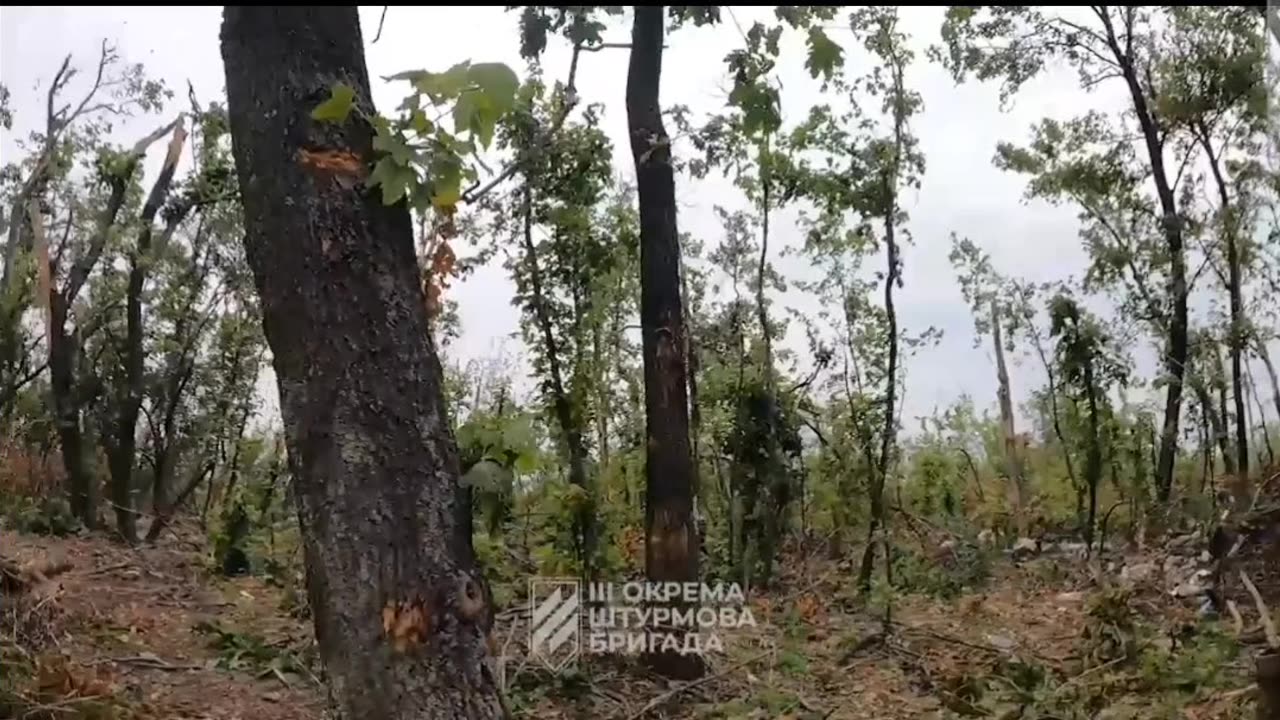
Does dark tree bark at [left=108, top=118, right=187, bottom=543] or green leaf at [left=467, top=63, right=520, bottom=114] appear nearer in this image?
green leaf at [left=467, top=63, right=520, bottom=114]

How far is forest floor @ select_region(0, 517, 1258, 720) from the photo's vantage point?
3.30 m

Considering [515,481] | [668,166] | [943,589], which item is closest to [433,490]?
[515,481]

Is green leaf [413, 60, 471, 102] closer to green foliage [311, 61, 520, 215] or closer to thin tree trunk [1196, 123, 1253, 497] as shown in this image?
green foliage [311, 61, 520, 215]

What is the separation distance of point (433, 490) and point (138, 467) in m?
7.61

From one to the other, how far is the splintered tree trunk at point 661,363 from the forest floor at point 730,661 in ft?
1.52

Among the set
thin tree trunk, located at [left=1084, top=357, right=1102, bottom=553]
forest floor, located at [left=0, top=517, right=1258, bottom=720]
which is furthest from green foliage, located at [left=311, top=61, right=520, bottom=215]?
thin tree trunk, located at [left=1084, top=357, right=1102, bottom=553]

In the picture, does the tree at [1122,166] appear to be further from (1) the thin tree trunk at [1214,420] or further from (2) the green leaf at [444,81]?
(2) the green leaf at [444,81]

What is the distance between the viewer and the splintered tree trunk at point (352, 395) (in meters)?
1.04

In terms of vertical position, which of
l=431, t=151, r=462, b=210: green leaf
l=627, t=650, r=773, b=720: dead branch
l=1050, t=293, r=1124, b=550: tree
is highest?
l=1050, t=293, r=1124, b=550: tree

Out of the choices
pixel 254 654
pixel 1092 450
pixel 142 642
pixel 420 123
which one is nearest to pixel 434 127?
pixel 420 123

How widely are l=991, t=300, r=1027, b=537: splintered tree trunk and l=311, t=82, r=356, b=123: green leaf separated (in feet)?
25.6

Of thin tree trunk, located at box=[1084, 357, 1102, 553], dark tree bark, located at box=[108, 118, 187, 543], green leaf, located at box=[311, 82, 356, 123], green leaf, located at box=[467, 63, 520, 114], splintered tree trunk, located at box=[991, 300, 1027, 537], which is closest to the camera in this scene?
green leaf, located at box=[467, 63, 520, 114]

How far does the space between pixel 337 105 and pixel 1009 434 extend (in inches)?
396

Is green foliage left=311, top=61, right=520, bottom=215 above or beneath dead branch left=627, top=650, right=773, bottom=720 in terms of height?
above
